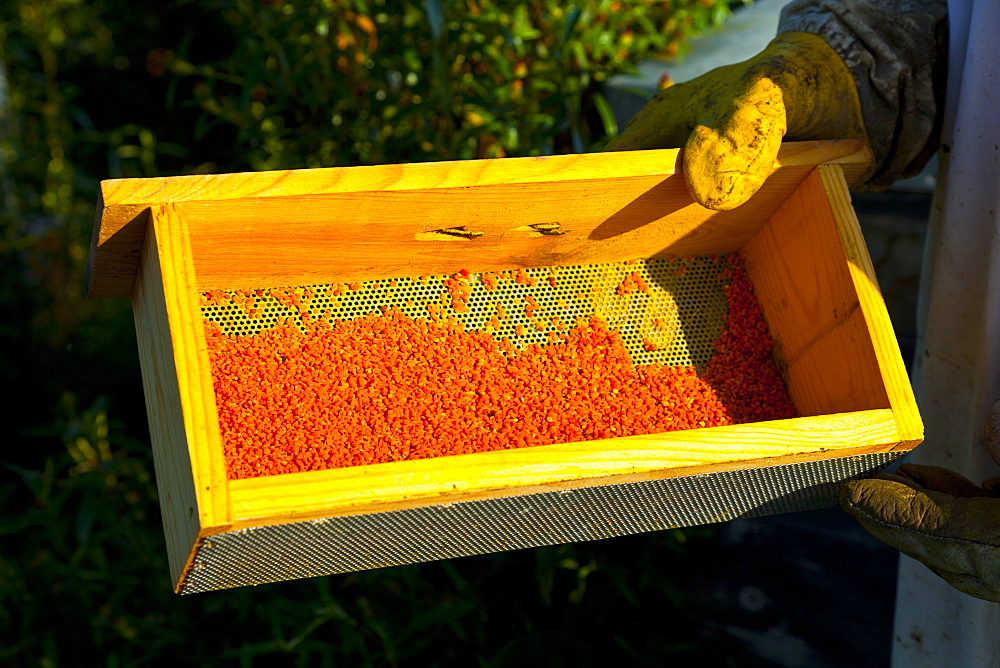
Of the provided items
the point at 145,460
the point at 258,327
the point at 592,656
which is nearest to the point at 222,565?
the point at 258,327

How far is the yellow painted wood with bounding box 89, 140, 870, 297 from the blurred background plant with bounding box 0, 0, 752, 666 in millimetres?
984

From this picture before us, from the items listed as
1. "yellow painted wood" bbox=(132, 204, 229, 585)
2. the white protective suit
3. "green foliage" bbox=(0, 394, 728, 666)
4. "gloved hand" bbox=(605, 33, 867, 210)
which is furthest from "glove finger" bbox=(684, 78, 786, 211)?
"green foliage" bbox=(0, 394, 728, 666)

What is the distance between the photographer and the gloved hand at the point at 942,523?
1.08 meters

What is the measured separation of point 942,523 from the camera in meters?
1.09

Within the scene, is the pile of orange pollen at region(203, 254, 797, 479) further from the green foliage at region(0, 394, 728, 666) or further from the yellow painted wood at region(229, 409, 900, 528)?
the green foliage at region(0, 394, 728, 666)

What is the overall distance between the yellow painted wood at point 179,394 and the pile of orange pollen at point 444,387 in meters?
0.09

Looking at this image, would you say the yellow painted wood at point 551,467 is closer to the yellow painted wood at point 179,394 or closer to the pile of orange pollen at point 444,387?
the yellow painted wood at point 179,394

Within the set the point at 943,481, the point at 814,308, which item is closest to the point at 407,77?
the point at 814,308

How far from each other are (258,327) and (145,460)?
4.45 ft

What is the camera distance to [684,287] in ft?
4.68

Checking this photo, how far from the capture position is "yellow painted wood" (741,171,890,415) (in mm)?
1160

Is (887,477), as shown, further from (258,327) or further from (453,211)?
(258,327)

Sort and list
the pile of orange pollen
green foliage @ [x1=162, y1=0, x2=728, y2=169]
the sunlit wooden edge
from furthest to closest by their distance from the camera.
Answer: green foliage @ [x1=162, y1=0, x2=728, y2=169] → the pile of orange pollen → the sunlit wooden edge

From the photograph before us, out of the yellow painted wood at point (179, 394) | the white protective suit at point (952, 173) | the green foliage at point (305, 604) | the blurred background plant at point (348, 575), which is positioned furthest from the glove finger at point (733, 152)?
the green foliage at point (305, 604)
